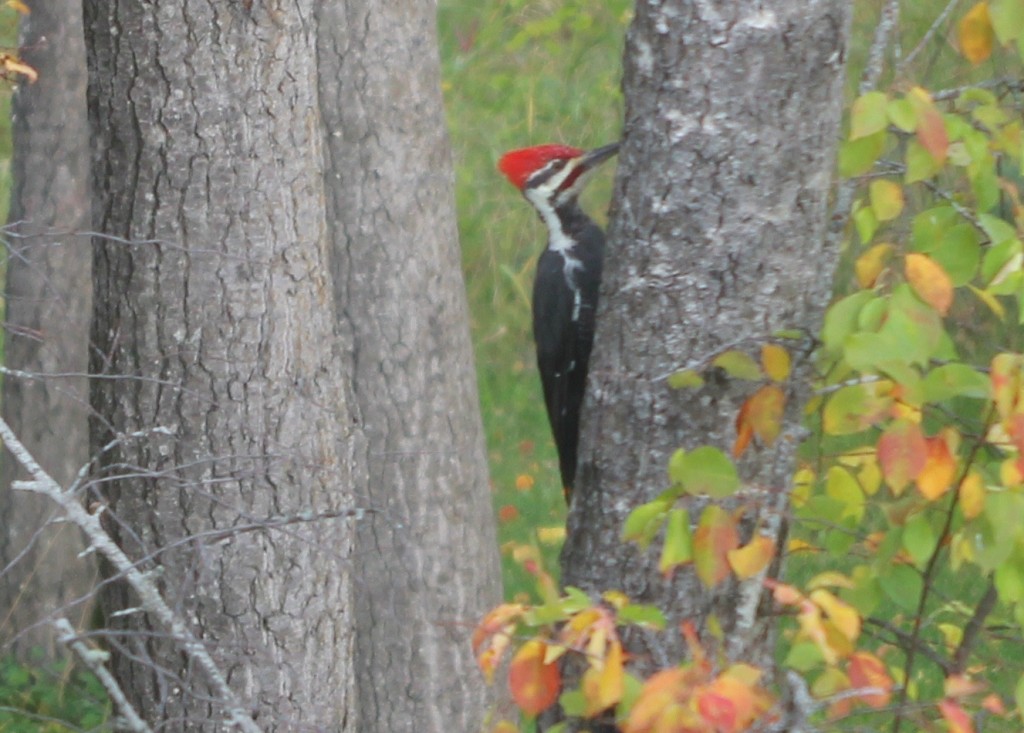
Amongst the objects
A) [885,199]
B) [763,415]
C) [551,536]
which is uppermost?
[885,199]

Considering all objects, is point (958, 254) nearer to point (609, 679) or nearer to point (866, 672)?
point (866, 672)

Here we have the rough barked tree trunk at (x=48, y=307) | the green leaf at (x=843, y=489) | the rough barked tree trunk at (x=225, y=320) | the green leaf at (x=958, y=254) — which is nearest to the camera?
the green leaf at (x=958, y=254)

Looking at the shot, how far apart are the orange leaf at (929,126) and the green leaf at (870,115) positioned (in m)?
0.04

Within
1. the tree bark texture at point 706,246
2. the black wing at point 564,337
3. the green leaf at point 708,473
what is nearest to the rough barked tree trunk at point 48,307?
the black wing at point 564,337

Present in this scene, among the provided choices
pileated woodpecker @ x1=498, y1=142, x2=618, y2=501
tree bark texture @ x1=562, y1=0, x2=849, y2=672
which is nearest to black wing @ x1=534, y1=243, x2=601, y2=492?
pileated woodpecker @ x1=498, y1=142, x2=618, y2=501

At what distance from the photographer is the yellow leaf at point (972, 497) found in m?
1.80

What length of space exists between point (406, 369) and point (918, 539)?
95.9 inches

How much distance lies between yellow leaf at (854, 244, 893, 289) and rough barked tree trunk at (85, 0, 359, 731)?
128 cm

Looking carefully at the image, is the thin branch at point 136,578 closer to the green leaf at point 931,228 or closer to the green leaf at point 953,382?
the green leaf at point 953,382

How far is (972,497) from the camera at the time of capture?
5.91 ft

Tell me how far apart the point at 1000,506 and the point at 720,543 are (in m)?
0.36

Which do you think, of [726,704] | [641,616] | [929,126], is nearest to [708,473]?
[641,616]

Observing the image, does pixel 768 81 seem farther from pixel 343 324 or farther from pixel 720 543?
pixel 343 324

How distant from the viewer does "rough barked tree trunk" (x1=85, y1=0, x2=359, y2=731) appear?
9.33ft
